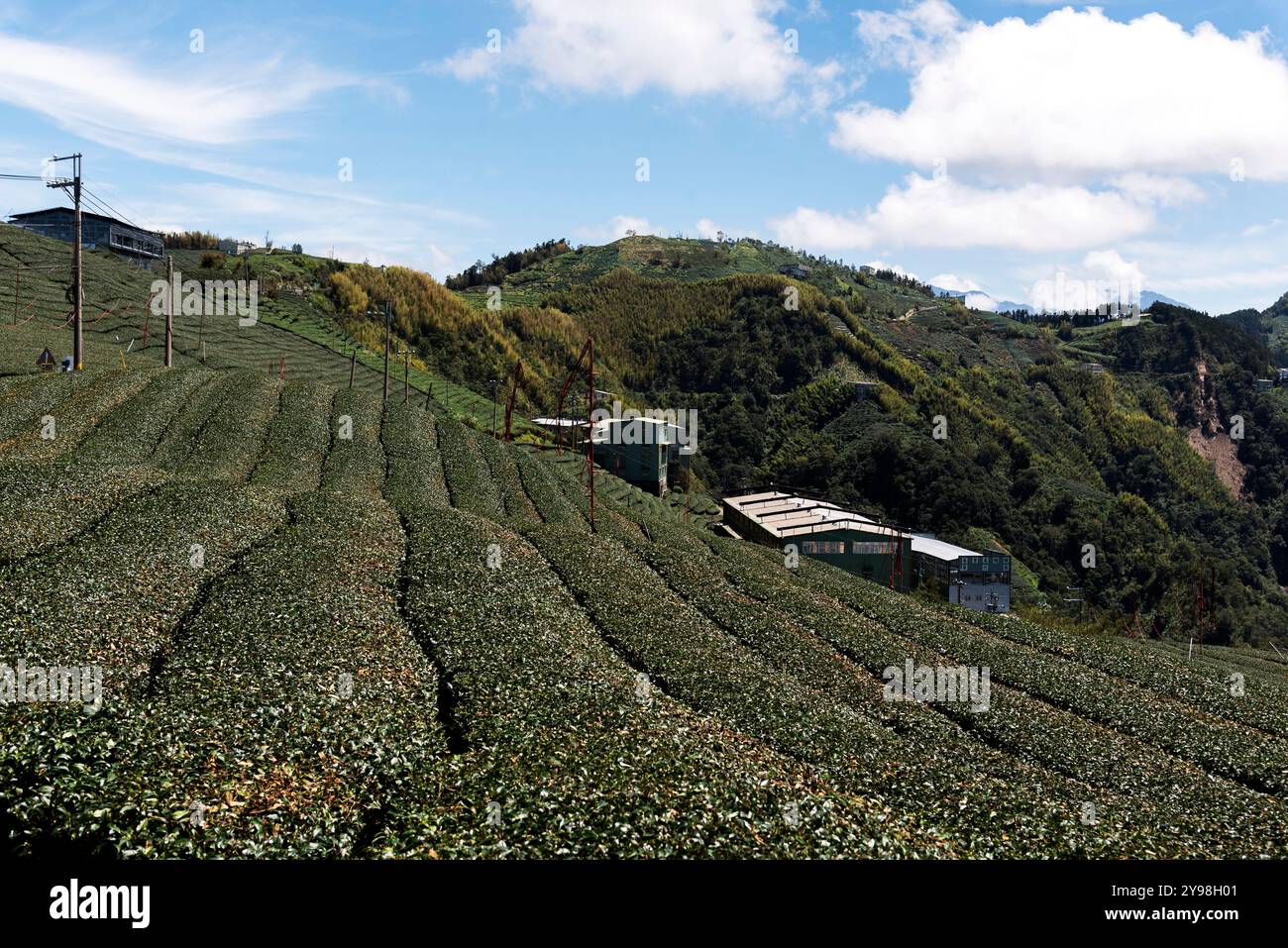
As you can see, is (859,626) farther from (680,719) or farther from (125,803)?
(125,803)

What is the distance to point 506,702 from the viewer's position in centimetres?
2350

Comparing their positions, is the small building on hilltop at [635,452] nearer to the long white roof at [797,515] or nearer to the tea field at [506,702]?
the long white roof at [797,515]

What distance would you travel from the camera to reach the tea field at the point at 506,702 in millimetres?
15820

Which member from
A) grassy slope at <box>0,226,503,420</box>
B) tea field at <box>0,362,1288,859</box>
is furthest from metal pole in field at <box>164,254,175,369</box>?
tea field at <box>0,362,1288,859</box>

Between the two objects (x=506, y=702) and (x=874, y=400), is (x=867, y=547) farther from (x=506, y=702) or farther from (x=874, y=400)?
(x=874, y=400)

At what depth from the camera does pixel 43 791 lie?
1413 centimetres

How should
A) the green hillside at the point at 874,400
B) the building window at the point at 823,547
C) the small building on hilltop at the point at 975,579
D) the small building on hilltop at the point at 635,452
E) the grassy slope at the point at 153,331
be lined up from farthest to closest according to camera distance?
the green hillside at the point at 874,400, the small building on hilltop at the point at 635,452, the building window at the point at 823,547, the grassy slope at the point at 153,331, the small building on hilltop at the point at 975,579

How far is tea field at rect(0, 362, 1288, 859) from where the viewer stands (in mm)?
15820

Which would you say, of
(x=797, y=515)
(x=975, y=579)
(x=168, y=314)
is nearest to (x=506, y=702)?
(x=168, y=314)

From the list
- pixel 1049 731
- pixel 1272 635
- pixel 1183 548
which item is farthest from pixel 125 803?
pixel 1183 548

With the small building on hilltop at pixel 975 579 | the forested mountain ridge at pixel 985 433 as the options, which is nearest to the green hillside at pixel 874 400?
the forested mountain ridge at pixel 985 433

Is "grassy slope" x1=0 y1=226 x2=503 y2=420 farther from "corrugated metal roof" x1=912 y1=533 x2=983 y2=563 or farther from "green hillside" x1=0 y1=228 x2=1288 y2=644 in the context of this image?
"corrugated metal roof" x1=912 y1=533 x2=983 y2=563

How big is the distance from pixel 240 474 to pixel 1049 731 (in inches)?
1642

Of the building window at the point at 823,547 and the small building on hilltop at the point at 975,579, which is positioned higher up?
the building window at the point at 823,547
